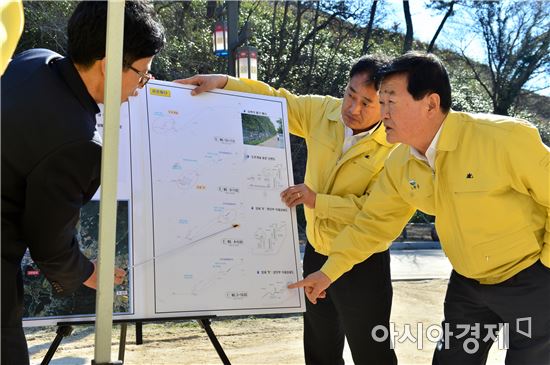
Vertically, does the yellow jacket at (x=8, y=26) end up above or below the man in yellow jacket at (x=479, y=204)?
above

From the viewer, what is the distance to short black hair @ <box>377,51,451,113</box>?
2746 millimetres

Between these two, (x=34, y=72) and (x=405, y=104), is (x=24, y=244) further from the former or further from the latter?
(x=405, y=104)

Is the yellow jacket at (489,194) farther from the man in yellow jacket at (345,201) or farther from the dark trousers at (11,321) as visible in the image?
the dark trousers at (11,321)

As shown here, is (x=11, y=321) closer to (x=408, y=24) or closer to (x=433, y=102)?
(x=433, y=102)

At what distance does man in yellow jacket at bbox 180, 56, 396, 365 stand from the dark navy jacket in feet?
4.43

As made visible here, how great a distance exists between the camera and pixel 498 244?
2688mm

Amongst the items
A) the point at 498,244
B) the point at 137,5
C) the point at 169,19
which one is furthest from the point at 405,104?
the point at 169,19

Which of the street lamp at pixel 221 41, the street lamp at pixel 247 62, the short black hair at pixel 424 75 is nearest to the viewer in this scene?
the short black hair at pixel 424 75

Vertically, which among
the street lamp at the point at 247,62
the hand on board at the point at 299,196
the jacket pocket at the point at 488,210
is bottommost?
the jacket pocket at the point at 488,210

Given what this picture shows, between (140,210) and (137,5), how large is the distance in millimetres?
1212

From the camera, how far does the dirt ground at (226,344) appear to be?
16.8 ft

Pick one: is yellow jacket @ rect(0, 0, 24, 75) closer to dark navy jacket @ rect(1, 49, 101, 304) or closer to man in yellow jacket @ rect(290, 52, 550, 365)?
dark navy jacket @ rect(1, 49, 101, 304)

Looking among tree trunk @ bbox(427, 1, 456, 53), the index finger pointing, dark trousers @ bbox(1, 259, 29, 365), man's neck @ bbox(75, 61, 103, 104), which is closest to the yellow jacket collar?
the index finger pointing

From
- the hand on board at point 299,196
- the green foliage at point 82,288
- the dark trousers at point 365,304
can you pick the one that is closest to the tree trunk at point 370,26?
the hand on board at point 299,196
